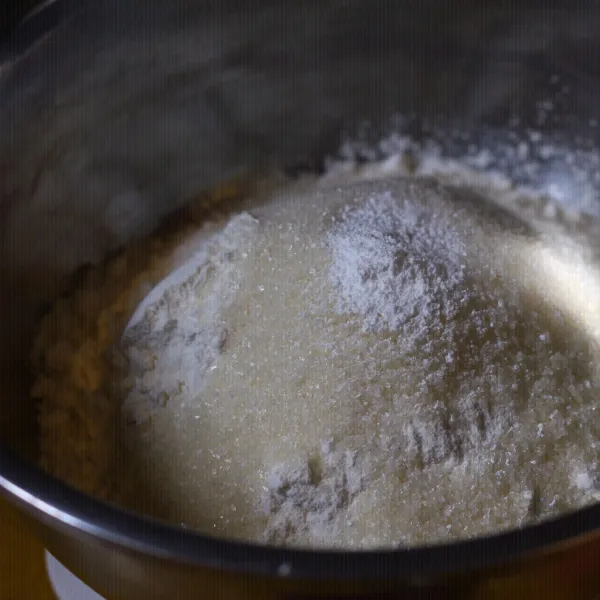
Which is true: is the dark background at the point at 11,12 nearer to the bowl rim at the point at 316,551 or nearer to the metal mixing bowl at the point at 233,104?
the metal mixing bowl at the point at 233,104

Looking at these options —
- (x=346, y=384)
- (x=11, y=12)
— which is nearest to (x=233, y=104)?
(x=11, y=12)

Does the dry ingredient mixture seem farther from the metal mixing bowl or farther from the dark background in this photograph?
the dark background

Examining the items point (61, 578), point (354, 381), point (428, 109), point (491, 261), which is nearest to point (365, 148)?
point (428, 109)

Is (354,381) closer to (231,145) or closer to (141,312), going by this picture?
(141,312)

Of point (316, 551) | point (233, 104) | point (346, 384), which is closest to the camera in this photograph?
point (316, 551)

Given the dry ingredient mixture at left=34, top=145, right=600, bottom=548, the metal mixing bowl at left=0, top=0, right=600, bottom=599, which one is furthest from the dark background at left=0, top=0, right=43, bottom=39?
the dry ingredient mixture at left=34, top=145, right=600, bottom=548

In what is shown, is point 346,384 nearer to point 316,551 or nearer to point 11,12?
point 316,551

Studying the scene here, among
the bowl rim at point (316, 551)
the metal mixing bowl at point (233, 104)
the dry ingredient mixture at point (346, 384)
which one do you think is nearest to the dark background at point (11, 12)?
the metal mixing bowl at point (233, 104)
